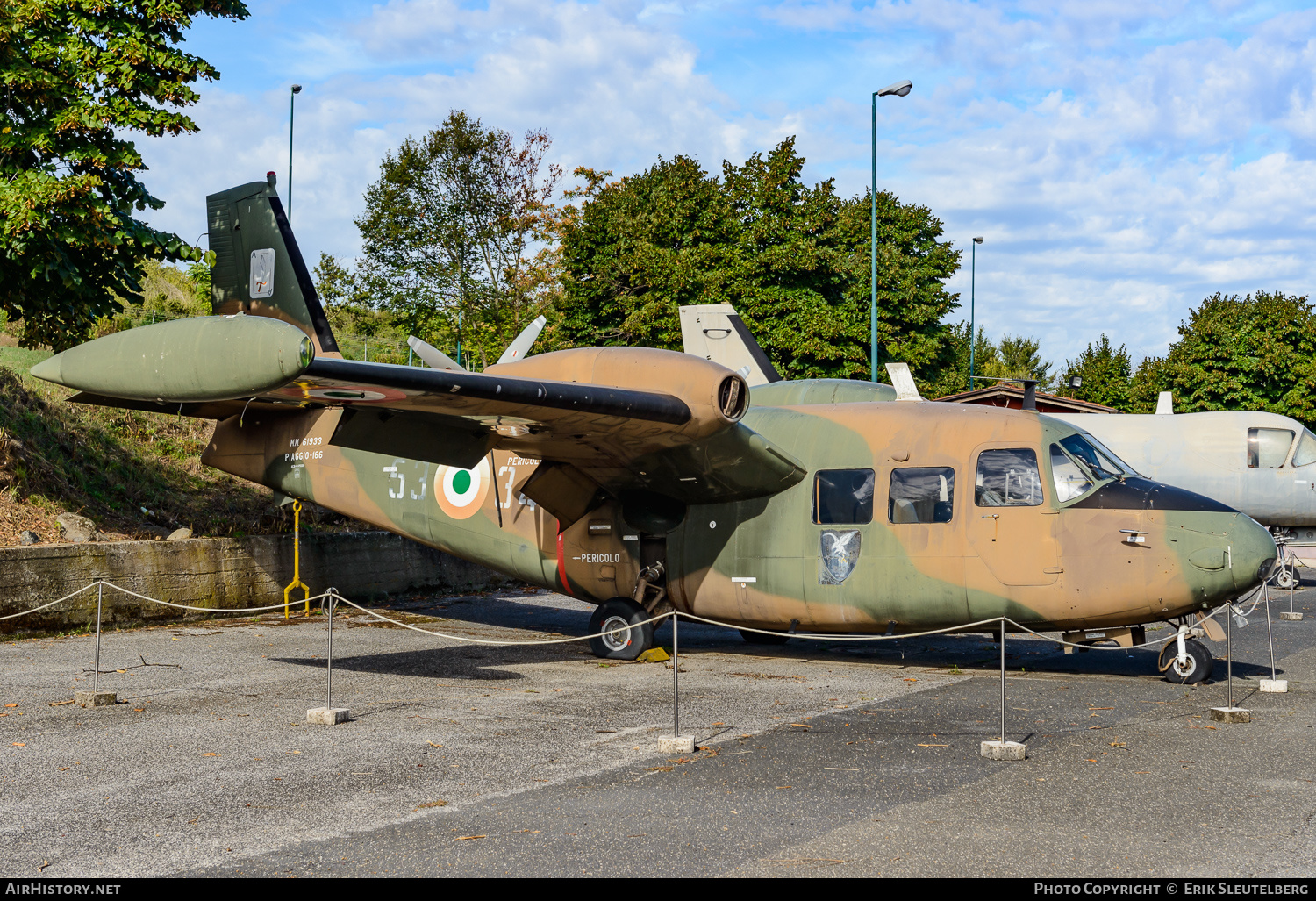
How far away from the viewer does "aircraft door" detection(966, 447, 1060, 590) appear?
11562 millimetres

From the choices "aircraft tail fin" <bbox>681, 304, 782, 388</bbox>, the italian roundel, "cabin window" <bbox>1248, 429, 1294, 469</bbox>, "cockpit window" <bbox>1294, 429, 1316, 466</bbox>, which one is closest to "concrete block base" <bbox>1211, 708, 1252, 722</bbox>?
the italian roundel

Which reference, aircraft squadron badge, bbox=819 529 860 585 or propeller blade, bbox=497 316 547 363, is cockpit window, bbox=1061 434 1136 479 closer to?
aircraft squadron badge, bbox=819 529 860 585

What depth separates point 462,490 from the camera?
49.4 feet

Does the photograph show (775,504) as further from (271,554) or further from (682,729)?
(271,554)

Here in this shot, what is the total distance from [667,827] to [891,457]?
6953 millimetres

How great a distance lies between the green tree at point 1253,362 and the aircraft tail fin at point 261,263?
36.6 metres

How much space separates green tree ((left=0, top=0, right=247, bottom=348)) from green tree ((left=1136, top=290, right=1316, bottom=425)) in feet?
124

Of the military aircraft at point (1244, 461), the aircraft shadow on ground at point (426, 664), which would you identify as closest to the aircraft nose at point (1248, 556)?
the aircraft shadow on ground at point (426, 664)

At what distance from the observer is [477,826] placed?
6531 millimetres

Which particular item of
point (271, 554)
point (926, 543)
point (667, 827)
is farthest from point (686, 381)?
point (271, 554)

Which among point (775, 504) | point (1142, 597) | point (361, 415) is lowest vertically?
point (1142, 597)

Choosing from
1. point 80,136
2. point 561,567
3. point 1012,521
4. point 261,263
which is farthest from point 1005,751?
point 80,136

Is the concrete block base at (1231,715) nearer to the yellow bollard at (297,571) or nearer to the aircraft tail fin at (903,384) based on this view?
the aircraft tail fin at (903,384)

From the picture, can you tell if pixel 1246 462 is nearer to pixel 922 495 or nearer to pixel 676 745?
pixel 922 495
